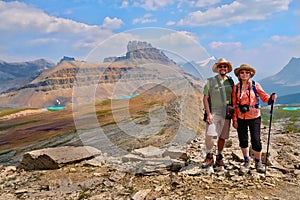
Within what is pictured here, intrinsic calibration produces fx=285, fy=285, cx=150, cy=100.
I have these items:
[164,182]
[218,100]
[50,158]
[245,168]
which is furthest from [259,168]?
[50,158]

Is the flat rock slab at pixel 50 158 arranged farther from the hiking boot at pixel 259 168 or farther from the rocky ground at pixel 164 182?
the hiking boot at pixel 259 168

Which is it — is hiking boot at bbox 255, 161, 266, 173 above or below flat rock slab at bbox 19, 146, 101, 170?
above

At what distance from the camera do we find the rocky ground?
784cm

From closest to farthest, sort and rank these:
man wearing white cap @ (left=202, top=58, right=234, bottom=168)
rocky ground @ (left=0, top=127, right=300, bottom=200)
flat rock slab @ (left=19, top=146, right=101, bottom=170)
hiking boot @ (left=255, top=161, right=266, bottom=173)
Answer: rocky ground @ (left=0, top=127, right=300, bottom=200) → man wearing white cap @ (left=202, top=58, right=234, bottom=168) → hiking boot @ (left=255, top=161, right=266, bottom=173) → flat rock slab @ (left=19, top=146, right=101, bottom=170)

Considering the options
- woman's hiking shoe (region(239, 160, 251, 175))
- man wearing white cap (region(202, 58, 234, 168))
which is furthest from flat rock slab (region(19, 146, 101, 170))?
woman's hiking shoe (region(239, 160, 251, 175))

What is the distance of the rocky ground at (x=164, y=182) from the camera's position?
7844mm

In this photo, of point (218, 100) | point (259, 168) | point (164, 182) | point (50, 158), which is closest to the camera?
point (218, 100)

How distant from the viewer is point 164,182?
8.94m

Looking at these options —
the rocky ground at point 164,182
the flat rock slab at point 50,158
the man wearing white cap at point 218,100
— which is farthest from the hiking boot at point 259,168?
the flat rock slab at point 50,158

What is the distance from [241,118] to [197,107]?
21.0 m

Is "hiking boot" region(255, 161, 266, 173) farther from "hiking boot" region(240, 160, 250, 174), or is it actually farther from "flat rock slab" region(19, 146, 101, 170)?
"flat rock slab" region(19, 146, 101, 170)

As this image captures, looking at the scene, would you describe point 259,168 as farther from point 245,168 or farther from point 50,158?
point 50,158

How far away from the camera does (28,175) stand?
11.4m

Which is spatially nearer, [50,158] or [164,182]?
[164,182]
